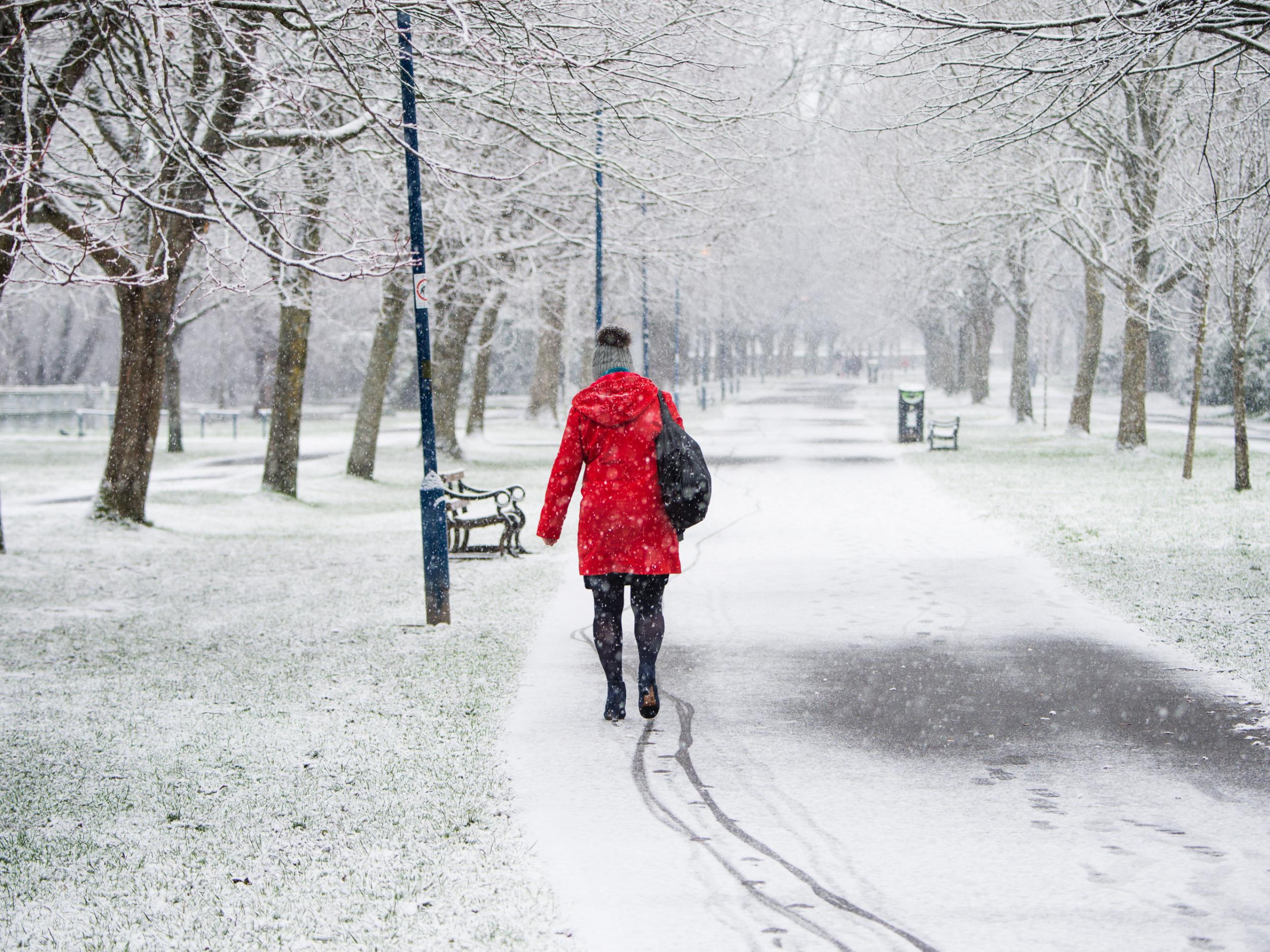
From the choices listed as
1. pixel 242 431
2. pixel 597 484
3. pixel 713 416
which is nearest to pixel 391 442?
pixel 242 431

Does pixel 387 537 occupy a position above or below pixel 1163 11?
below

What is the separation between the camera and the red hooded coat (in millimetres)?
6219

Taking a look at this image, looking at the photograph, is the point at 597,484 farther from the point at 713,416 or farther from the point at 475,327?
the point at 475,327

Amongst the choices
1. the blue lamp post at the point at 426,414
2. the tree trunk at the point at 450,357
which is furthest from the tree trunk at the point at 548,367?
the blue lamp post at the point at 426,414

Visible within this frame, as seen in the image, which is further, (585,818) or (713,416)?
(713,416)

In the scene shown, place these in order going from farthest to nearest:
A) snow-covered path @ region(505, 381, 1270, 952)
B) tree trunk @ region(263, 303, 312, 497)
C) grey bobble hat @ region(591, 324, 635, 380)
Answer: tree trunk @ region(263, 303, 312, 497)
grey bobble hat @ region(591, 324, 635, 380)
snow-covered path @ region(505, 381, 1270, 952)

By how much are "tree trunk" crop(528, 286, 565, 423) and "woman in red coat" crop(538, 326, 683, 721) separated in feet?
86.9

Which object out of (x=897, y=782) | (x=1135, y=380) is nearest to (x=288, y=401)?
(x=897, y=782)

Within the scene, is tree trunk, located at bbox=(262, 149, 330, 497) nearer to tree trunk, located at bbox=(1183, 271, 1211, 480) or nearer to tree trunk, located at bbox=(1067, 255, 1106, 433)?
tree trunk, located at bbox=(1183, 271, 1211, 480)

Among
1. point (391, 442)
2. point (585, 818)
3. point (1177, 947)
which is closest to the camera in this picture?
point (1177, 947)

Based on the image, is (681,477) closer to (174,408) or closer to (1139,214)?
(1139,214)

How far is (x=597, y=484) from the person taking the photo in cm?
627

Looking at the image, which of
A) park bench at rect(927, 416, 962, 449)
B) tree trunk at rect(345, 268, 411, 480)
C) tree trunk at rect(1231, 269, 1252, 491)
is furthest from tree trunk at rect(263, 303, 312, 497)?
park bench at rect(927, 416, 962, 449)

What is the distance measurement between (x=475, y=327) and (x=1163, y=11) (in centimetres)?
4010
